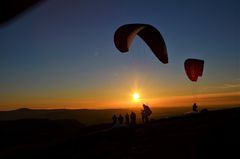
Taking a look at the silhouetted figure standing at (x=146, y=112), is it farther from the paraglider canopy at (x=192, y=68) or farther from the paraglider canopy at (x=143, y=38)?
the paraglider canopy at (x=143, y=38)

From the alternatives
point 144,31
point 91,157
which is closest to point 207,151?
point 91,157

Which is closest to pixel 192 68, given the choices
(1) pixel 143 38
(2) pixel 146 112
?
(2) pixel 146 112

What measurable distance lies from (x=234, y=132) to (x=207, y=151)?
410 centimetres

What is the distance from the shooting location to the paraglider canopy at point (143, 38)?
1804 centimetres

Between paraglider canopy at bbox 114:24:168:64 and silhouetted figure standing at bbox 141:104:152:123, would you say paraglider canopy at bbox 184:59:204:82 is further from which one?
paraglider canopy at bbox 114:24:168:64

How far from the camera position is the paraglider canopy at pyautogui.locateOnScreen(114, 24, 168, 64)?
18.0 metres

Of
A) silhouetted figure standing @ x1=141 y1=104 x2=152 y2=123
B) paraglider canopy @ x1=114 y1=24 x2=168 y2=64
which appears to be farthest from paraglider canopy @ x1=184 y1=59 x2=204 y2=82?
paraglider canopy @ x1=114 y1=24 x2=168 y2=64

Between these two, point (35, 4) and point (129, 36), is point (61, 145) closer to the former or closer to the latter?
point (129, 36)

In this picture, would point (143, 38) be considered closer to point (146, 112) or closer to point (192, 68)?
point (146, 112)

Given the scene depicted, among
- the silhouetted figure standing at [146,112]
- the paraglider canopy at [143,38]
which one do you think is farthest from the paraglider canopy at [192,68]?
the paraglider canopy at [143,38]

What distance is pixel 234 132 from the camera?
1434cm

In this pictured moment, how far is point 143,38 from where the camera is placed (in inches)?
771

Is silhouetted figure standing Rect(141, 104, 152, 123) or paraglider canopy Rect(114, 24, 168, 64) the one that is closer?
paraglider canopy Rect(114, 24, 168, 64)

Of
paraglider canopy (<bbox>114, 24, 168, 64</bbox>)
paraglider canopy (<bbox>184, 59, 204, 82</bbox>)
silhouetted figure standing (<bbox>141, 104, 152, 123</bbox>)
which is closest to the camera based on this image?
paraglider canopy (<bbox>114, 24, 168, 64</bbox>)
